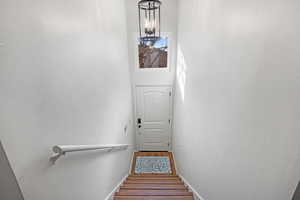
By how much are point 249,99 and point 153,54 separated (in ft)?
10.5

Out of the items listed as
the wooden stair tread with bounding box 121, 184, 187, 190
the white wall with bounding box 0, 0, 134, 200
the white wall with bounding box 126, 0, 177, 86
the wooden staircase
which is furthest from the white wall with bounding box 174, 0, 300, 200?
the white wall with bounding box 126, 0, 177, 86

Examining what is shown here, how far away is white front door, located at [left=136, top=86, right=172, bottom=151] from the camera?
442cm

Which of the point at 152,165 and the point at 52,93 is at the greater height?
the point at 52,93

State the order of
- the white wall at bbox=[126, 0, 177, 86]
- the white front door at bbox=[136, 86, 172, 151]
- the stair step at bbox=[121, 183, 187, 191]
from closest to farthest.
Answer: the stair step at bbox=[121, 183, 187, 191] < the white wall at bbox=[126, 0, 177, 86] < the white front door at bbox=[136, 86, 172, 151]

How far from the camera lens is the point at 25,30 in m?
0.85

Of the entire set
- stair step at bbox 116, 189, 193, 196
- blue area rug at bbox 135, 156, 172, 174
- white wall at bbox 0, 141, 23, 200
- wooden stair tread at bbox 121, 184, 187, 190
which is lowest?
blue area rug at bbox 135, 156, 172, 174

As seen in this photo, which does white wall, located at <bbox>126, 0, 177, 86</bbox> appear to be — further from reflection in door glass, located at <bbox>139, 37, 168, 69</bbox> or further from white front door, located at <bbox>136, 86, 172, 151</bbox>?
white front door, located at <bbox>136, 86, 172, 151</bbox>

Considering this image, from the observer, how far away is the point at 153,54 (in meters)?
4.07

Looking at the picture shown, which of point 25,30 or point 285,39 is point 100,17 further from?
point 285,39

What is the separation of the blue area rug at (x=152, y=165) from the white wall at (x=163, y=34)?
218 centimetres

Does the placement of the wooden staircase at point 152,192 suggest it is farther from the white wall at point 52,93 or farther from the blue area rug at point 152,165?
the blue area rug at point 152,165

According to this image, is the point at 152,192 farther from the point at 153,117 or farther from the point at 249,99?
the point at 153,117

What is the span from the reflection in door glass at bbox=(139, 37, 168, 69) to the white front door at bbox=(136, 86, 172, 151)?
1.95ft

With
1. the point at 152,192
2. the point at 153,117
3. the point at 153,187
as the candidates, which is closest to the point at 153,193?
the point at 152,192
